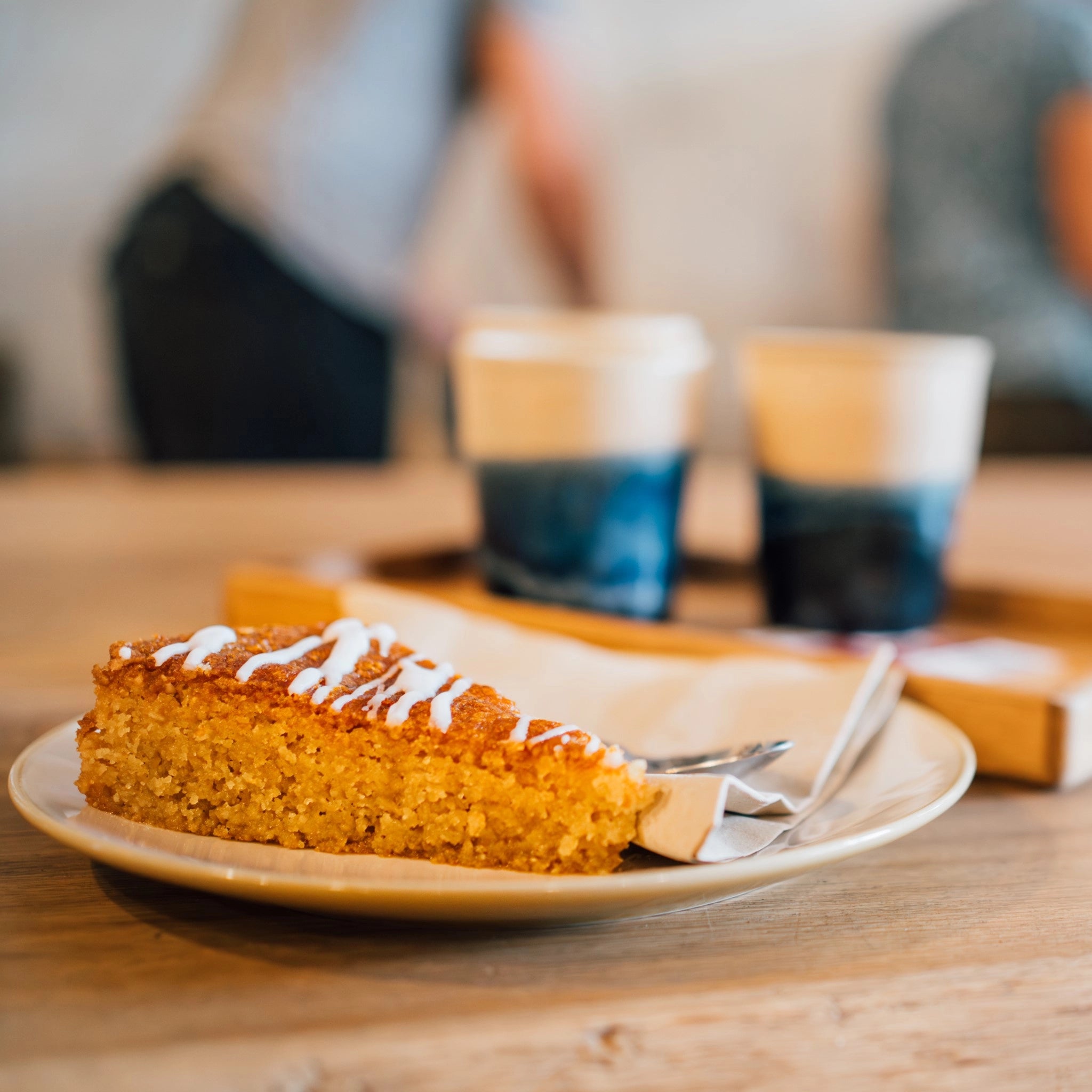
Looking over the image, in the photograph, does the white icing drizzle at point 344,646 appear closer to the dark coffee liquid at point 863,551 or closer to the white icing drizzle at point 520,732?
the white icing drizzle at point 520,732

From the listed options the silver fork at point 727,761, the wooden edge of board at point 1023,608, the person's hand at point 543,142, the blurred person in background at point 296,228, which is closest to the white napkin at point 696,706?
the silver fork at point 727,761

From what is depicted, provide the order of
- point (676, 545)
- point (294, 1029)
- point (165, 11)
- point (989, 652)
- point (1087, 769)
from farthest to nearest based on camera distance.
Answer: point (165, 11) < point (676, 545) < point (989, 652) < point (1087, 769) < point (294, 1029)

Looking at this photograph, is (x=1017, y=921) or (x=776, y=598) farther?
(x=776, y=598)

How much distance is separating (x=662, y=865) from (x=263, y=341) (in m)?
1.97

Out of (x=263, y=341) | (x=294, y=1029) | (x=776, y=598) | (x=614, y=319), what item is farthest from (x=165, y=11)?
(x=294, y=1029)

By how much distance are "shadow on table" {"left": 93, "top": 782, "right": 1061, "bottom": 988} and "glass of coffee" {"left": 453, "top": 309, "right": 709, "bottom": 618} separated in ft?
1.05

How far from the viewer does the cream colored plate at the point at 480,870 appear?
0.28 metres

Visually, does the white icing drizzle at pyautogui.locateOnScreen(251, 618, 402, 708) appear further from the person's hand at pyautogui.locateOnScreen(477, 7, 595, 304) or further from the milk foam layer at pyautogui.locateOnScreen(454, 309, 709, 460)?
the person's hand at pyautogui.locateOnScreen(477, 7, 595, 304)

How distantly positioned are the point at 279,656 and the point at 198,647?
0.09 ft

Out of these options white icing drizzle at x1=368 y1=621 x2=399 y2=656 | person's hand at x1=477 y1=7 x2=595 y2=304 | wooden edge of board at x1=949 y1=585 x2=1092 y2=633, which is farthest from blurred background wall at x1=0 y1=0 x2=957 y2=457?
white icing drizzle at x1=368 y1=621 x2=399 y2=656

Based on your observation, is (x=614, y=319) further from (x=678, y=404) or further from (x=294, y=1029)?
(x=294, y=1029)

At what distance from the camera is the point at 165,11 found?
6.73 ft

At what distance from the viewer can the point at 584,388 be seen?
64 centimetres

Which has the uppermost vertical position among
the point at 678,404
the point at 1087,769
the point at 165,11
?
the point at 165,11
